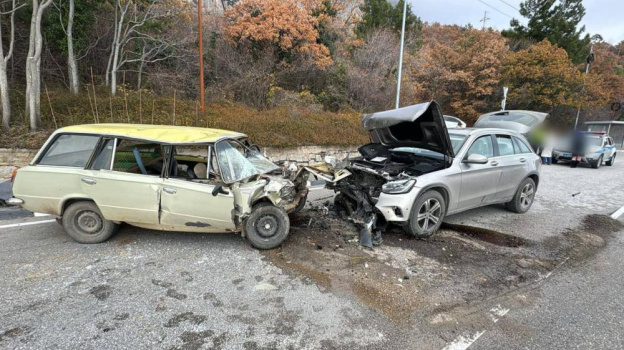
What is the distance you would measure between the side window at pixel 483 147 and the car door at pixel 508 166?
15 cm

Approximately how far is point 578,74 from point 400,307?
26.3 m

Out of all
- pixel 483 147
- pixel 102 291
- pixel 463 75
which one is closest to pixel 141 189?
pixel 102 291

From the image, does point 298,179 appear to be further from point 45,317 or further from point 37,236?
point 37,236

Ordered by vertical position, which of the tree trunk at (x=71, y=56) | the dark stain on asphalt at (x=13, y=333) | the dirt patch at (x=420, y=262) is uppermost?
the tree trunk at (x=71, y=56)

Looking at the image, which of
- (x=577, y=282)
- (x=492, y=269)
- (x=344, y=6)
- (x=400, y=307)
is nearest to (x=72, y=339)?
(x=400, y=307)

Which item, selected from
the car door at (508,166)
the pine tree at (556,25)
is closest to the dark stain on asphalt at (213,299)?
the car door at (508,166)

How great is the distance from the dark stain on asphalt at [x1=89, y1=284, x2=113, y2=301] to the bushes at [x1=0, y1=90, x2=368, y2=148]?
6.70 m

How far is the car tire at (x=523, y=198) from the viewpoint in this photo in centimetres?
596

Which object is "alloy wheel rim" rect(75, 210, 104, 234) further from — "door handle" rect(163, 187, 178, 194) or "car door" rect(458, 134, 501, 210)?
"car door" rect(458, 134, 501, 210)

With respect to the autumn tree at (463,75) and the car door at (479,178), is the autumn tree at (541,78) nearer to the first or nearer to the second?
the autumn tree at (463,75)

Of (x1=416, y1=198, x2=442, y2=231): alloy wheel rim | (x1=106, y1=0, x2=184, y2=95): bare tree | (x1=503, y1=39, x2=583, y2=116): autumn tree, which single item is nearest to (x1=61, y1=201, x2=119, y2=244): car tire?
(x1=416, y1=198, x2=442, y2=231): alloy wheel rim

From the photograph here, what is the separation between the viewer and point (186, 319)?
2.71 metres

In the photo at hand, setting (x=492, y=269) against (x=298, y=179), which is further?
(x=298, y=179)

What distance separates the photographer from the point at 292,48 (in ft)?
52.3
